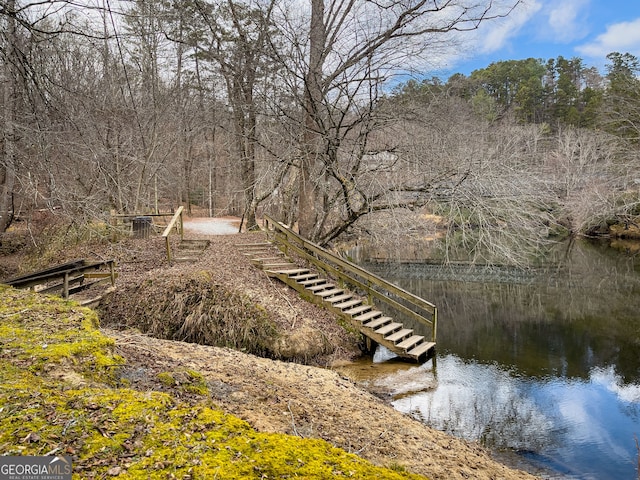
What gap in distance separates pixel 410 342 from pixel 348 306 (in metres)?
1.72

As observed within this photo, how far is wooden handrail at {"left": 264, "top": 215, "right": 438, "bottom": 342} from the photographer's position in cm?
1044

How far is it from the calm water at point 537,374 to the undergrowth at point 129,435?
4528 mm

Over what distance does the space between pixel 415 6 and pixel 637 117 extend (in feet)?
85.3

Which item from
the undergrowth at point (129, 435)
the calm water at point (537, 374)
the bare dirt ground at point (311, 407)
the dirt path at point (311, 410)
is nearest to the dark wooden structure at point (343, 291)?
the calm water at point (537, 374)

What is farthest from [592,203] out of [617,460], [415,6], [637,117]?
→ [617,460]

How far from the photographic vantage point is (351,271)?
11703 millimetres

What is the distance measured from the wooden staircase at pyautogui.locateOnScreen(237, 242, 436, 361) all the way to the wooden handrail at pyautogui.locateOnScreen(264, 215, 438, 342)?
0.34m

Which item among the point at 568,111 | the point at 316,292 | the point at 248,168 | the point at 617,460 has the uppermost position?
the point at 568,111

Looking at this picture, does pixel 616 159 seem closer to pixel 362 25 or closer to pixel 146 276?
pixel 362 25

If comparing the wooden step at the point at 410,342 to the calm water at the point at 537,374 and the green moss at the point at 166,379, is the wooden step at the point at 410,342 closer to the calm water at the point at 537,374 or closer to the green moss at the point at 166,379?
the calm water at the point at 537,374

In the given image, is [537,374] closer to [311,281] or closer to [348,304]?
[348,304]

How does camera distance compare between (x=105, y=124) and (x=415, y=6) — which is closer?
(x=415, y=6)

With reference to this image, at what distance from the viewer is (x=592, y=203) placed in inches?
1049

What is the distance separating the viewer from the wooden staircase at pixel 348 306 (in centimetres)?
966
